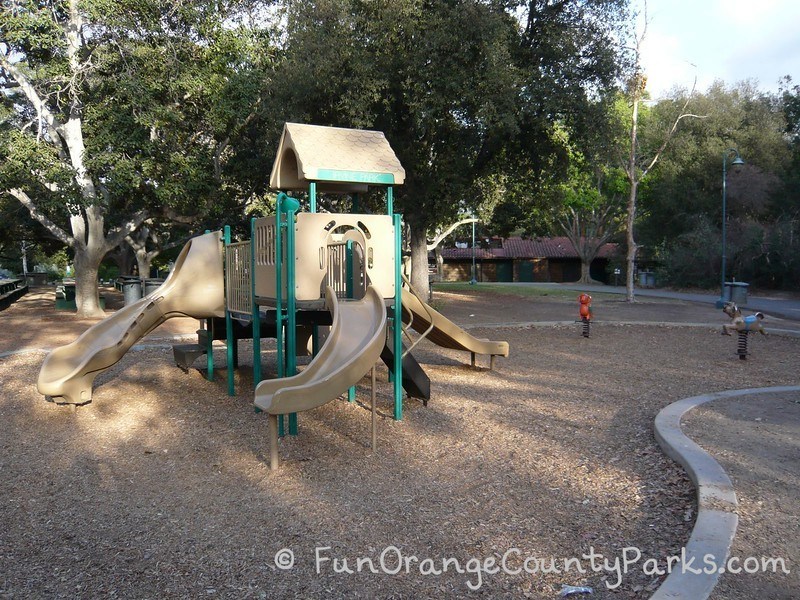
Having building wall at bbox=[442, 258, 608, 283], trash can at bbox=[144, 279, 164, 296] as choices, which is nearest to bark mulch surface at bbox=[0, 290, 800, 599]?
trash can at bbox=[144, 279, 164, 296]

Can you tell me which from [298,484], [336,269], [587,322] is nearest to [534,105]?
[587,322]

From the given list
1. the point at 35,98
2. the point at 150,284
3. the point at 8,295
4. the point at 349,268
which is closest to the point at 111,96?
the point at 35,98

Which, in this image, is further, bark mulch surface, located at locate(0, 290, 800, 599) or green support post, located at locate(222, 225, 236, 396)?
green support post, located at locate(222, 225, 236, 396)

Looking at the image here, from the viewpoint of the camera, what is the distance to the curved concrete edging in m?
3.00

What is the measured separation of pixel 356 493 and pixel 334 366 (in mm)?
1176

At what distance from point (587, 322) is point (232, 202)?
1363 centimetres

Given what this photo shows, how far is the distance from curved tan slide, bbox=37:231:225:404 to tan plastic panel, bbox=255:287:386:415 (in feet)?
8.17

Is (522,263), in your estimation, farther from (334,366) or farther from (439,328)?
(334,366)

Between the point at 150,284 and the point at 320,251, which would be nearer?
the point at 320,251

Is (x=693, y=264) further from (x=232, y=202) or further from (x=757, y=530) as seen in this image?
(x=757, y=530)

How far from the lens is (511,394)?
7.83 metres

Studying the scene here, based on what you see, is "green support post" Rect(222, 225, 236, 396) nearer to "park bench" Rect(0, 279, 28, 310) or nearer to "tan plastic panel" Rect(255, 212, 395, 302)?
"tan plastic panel" Rect(255, 212, 395, 302)

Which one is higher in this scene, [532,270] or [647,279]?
[532,270]

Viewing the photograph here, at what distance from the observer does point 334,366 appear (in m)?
5.42
